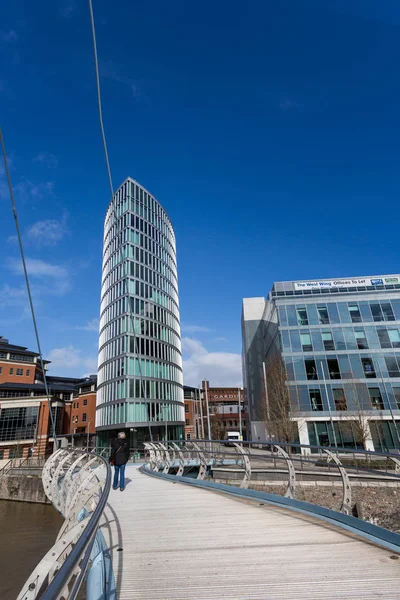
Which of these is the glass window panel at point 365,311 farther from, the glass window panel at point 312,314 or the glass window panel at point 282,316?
the glass window panel at point 282,316

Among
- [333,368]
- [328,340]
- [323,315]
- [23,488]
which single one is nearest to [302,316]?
[323,315]

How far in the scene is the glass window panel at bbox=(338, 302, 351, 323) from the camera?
4112cm

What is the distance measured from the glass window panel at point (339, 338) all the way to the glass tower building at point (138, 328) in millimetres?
24246

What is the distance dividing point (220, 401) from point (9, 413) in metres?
75.1

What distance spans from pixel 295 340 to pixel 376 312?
34.4 ft

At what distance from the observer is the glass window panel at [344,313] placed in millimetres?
41125

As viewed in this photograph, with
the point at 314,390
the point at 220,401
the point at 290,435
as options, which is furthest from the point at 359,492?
the point at 220,401

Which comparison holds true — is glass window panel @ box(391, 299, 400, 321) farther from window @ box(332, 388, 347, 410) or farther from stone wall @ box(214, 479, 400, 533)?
stone wall @ box(214, 479, 400, 533)

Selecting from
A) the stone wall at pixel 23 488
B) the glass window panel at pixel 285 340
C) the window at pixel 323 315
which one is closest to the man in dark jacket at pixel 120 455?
the stone wall at pixel 23 488

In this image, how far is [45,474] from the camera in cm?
1241

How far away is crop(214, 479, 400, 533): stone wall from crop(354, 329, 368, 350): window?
72.1 ft

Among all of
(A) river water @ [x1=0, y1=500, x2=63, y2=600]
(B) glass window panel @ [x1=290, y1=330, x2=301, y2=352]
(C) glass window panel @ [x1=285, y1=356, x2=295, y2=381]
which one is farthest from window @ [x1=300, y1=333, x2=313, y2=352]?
(A) river water @ [x1=0, y1=500, x2=63, y2=600]

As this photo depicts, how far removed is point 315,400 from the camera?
123 ft

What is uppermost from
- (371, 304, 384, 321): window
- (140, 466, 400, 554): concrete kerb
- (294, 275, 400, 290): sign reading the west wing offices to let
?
(294, 275, 400, 290): sign reading the west wing offices to let
